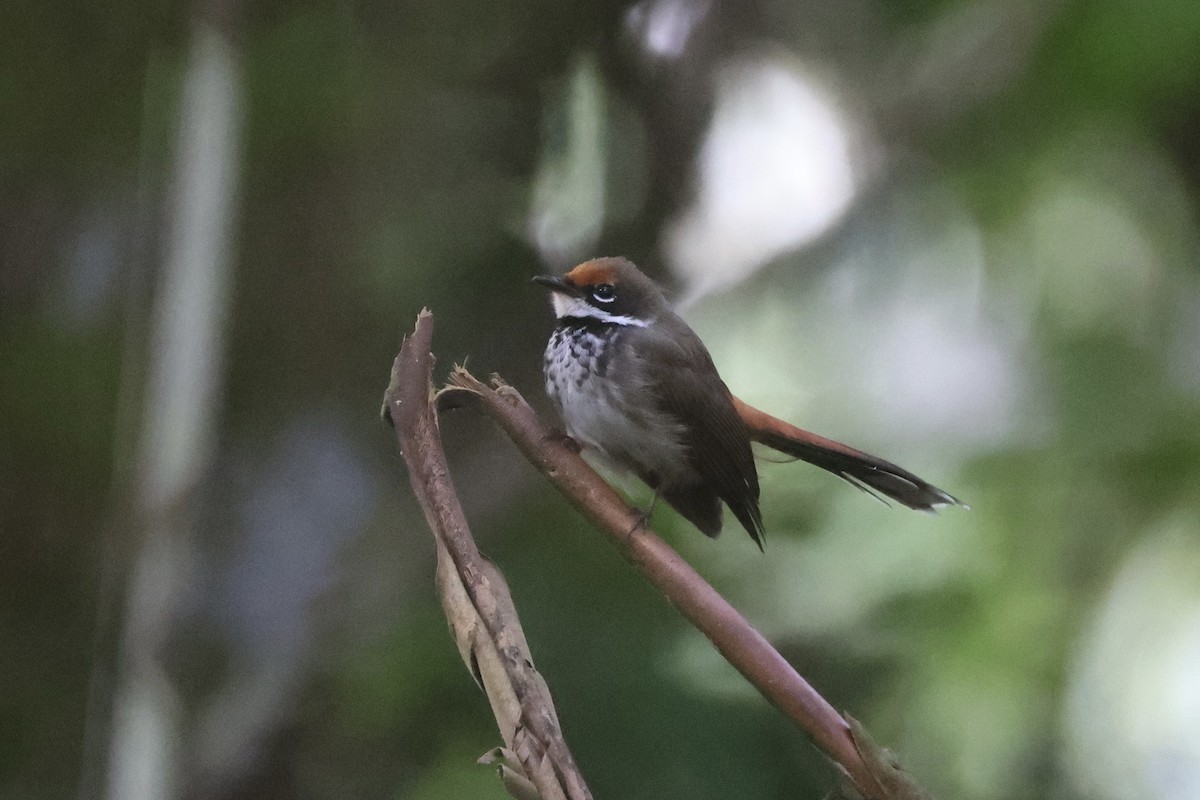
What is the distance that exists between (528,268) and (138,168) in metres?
0.46

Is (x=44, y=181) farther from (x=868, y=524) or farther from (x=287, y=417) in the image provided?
(x=868, y=524)

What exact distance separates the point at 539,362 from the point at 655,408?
7.6 inches

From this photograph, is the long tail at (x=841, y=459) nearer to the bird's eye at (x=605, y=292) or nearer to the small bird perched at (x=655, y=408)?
the small bird perched at (x=655, y=408)

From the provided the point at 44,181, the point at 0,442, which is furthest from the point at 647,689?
the point at 44,181

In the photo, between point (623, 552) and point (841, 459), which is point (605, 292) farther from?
point (623, 552)

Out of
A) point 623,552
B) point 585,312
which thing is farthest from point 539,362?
point 623,552

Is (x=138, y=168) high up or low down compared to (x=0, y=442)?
up

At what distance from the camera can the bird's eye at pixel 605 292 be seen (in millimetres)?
1062

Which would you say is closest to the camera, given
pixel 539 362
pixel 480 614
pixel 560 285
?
pixel 480 614

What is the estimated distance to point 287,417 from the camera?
4.01ft

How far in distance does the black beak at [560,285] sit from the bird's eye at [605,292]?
0.02 metres

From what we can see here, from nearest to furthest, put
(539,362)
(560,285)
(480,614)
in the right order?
(480,614)
(560,285)
(539,362)

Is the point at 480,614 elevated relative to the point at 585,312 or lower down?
lower down

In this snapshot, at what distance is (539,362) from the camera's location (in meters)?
1.20
